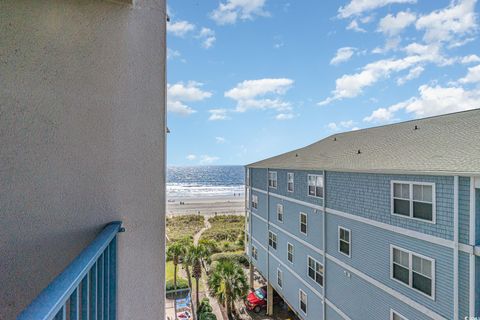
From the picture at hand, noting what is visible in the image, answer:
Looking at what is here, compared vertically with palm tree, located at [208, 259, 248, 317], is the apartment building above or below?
above

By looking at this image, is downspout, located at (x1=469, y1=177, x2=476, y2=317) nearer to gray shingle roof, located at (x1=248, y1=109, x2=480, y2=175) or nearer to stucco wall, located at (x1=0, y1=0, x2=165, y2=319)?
gray shingle roof, located at (x1=248, y1=109, x2=480, y2=175)

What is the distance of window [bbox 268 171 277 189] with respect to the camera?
42.5 feet

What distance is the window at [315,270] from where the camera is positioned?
31.3ft

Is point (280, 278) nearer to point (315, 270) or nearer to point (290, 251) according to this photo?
point (290, 251)

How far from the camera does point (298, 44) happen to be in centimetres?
1144

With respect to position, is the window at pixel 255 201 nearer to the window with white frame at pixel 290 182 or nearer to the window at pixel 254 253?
the window at pixel 254 253

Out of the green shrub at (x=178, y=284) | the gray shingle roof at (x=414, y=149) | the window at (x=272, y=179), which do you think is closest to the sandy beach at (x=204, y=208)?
the green shrub at (x=178, y=284)

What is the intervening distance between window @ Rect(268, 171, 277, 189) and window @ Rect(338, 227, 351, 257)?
4.85 meters

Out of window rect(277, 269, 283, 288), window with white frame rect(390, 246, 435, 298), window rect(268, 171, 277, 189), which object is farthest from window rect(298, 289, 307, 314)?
window rect(268, 171, 277, 189)

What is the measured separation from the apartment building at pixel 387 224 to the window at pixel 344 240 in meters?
0.03

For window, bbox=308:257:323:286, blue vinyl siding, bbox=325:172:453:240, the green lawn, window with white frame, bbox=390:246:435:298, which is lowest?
the green lawn

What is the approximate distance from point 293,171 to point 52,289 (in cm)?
1089

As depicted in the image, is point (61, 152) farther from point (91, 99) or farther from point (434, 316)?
point (434, 316)

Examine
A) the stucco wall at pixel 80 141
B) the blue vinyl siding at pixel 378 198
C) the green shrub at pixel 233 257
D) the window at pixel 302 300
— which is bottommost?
the green shrub at pixel 233 257
